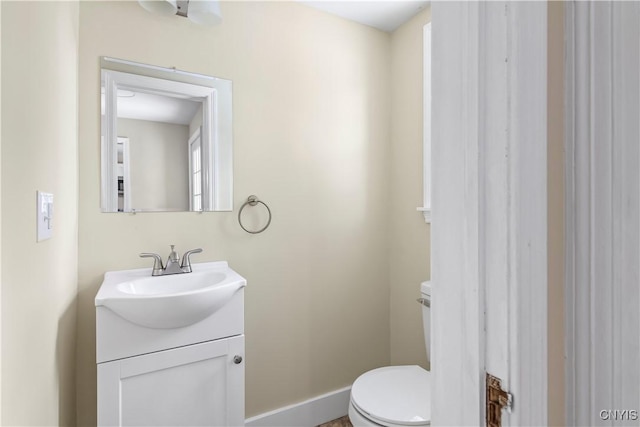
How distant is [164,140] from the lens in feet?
5.16

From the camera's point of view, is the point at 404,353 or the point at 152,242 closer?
the point at 152,242

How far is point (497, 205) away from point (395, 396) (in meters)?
1.18

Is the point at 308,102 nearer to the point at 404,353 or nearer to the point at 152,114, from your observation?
the point at 152,114

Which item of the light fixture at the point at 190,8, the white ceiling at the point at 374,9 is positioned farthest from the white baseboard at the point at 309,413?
the white ceiling at the point at 374,9

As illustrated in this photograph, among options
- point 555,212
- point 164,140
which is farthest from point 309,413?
point 555,212

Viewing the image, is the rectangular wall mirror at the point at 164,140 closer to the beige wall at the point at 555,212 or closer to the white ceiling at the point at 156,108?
the white ceiling at the point at 156,108

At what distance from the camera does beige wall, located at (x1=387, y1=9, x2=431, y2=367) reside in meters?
1.87

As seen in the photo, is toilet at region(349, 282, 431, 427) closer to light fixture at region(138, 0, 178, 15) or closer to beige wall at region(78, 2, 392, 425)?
beige wall at region(78, 2, 392, 425)
